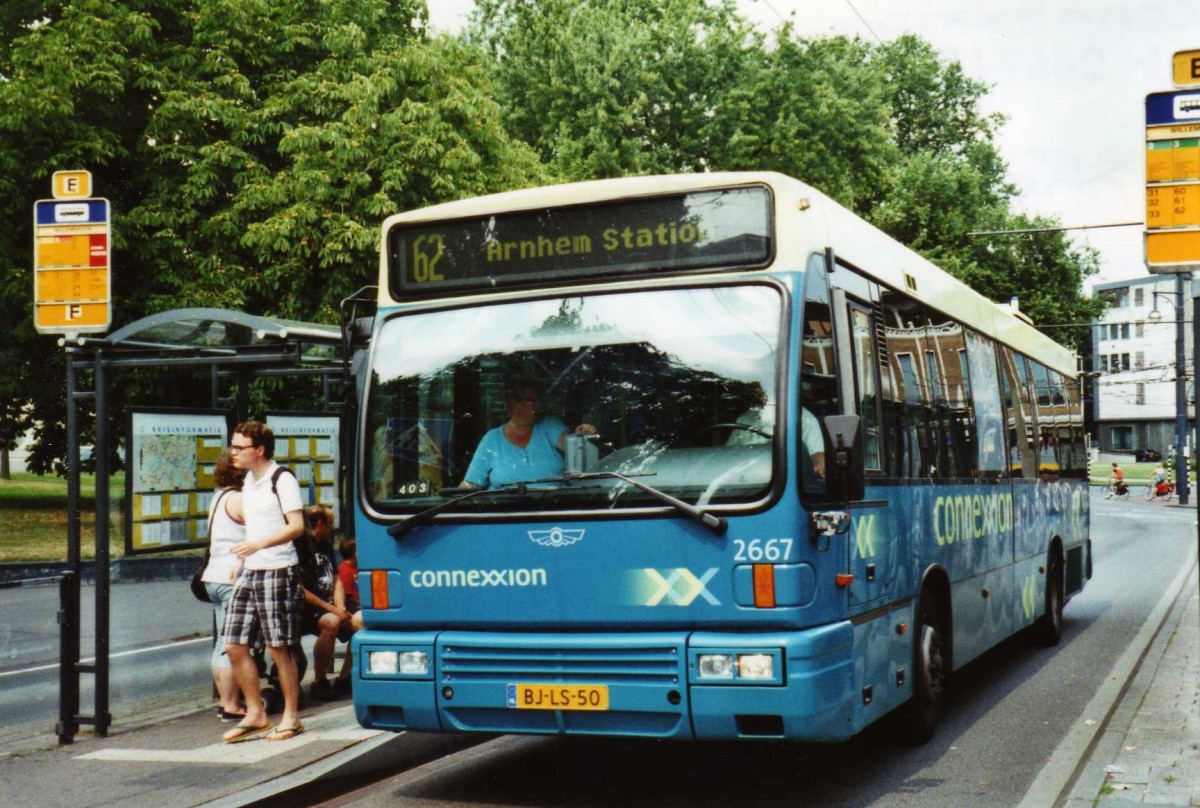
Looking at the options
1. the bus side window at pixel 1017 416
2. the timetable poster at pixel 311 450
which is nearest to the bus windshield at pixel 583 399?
the timetable poster at pixel 311 450

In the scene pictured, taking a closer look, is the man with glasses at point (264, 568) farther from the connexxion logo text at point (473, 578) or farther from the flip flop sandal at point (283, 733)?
the connexxion logo text at point (473, 578)

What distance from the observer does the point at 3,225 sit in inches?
958

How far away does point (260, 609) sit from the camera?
7.78m

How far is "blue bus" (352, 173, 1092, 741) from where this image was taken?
5840 millimetres

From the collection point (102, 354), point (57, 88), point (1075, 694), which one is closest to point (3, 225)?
point (57, 88)

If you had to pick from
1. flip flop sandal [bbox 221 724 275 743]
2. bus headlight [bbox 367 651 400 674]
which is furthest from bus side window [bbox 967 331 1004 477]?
flip flop sandal [bbox 221 724 275 743]

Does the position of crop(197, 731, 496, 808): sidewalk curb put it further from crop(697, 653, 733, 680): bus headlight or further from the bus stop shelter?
the bus stop shelter

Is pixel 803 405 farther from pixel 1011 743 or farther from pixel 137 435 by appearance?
pixel 137 435

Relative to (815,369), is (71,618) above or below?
below

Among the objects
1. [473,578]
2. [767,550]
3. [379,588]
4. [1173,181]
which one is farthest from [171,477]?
[1173,181]

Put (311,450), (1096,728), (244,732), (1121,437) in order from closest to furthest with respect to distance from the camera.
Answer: (244,732) → (1096,728) → (311,450) → (1121,437)

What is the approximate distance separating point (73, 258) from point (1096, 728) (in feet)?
22.4

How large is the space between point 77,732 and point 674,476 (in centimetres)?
448

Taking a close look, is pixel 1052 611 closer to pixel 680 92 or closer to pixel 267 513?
pixel 267 513
